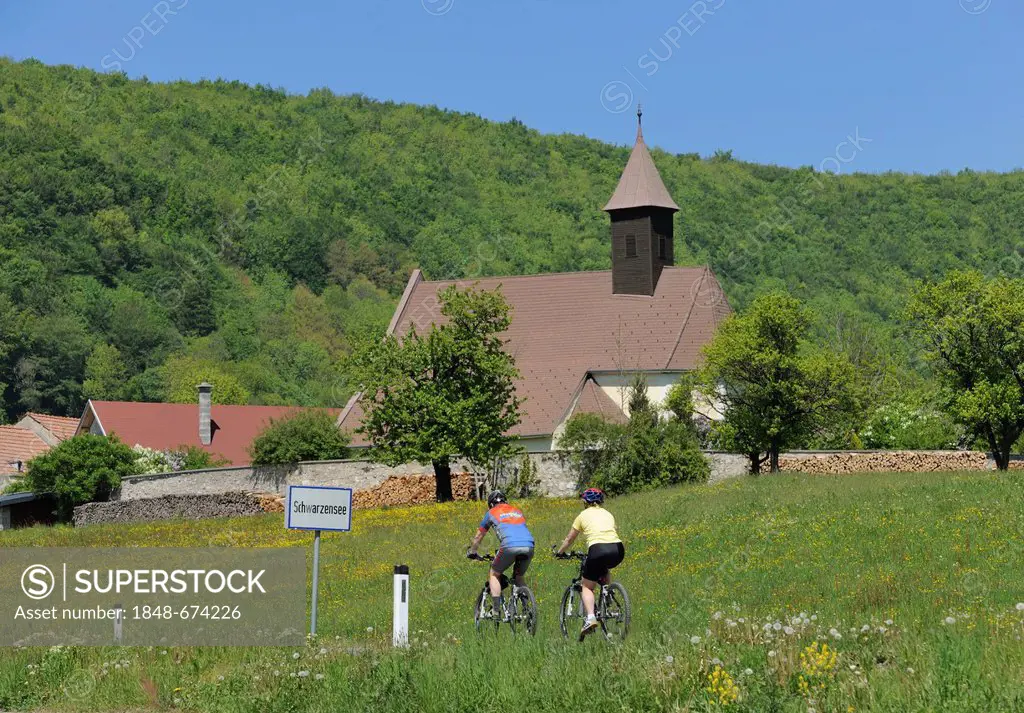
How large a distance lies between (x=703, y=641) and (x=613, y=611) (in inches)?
102

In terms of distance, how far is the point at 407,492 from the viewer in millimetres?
49312

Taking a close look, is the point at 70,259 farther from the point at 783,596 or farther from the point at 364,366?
the point at 783,596

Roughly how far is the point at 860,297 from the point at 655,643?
397 ft

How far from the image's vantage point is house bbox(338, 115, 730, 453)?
56.0 meters

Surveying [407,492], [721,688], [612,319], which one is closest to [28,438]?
[407,492]

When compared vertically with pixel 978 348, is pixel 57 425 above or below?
below

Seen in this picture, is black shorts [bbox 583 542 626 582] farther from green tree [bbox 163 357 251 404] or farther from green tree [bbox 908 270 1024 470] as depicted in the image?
green tree [bbox 163 357 251 404]

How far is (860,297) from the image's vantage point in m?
130

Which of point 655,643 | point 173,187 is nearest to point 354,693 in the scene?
point 655,643

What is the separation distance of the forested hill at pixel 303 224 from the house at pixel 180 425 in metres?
37.1

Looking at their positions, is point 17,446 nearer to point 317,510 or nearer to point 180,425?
point 180,425

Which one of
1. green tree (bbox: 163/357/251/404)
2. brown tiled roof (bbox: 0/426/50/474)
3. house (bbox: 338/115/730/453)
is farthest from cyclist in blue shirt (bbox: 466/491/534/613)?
green tree (bbox: 163/357/251/404)

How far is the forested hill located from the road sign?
89.1 meters

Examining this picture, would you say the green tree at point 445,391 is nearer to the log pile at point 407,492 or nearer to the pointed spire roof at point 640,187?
the log pile at point 407,492
